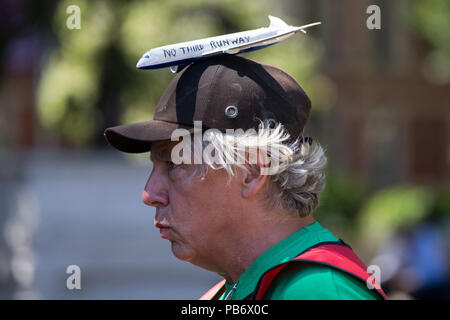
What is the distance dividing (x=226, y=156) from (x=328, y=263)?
40 cm

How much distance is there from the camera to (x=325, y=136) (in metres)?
17.6

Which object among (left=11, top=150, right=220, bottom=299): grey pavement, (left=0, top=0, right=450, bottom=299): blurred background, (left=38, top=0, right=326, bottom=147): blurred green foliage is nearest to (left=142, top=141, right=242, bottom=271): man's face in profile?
(left=0, top=0, right=450, bottom=299): blurred background

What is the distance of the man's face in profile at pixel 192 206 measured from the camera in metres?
2.00

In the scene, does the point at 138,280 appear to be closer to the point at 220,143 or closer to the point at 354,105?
the point at 220,143

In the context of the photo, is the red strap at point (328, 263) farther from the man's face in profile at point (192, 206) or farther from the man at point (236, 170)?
the man's face in profile at point (192, 206)

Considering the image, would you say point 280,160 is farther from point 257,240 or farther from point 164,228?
point 164,228

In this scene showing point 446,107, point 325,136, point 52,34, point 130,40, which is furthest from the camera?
point 446,107

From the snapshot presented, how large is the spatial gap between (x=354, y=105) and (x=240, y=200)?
1640 cm

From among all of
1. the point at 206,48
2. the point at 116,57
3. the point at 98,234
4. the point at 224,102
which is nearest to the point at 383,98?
the point at 116,57

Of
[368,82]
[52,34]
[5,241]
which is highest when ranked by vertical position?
[368,82]

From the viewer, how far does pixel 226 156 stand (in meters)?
1.95

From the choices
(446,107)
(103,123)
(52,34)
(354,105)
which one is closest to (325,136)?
(354,105)

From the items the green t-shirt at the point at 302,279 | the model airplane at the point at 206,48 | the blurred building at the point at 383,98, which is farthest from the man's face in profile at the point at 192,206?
the blurred building at the point at 383,98
